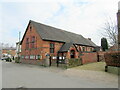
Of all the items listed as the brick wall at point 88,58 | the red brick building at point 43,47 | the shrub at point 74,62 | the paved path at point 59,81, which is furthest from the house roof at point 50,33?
the paved path at point 59,81

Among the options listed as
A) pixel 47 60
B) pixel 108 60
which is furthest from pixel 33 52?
pixel 108 60

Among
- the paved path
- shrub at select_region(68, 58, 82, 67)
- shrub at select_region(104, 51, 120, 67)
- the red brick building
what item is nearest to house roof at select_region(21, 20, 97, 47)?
the red brick building

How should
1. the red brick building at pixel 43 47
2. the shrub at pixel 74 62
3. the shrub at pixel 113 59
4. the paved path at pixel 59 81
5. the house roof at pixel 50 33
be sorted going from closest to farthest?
the paved path at pixel 59 81 → the shrub at pixel 113 59 → the shrub at pixel 74 62 → the red brick building at pixel 43 47 → the house roof at pixel 50 33

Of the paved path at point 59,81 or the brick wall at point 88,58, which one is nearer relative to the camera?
the paved path at point 59,81

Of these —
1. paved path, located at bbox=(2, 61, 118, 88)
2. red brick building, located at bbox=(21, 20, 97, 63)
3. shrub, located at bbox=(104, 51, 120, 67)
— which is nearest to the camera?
paved path, located at bbox=(2, 61, 118, 88)

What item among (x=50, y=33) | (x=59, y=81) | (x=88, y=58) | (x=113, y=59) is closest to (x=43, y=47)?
(x=50, y=33)

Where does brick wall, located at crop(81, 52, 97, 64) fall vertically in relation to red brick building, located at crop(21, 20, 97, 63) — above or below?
below

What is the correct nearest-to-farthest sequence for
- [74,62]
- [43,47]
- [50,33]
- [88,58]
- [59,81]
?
[59,81], [74,62], [43,47], [88,58], [50,33]

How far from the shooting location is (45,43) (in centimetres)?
2123

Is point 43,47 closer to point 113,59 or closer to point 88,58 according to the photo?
point 88,58

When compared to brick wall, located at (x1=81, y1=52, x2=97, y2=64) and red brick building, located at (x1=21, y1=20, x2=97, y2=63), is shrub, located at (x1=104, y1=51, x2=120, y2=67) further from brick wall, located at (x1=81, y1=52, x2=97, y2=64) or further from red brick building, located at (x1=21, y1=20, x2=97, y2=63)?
red brick building, located at (x1=21, y1=20, x2=97, y2=63)

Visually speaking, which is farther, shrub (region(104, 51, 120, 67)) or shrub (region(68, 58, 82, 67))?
shrub (region(68, 58, 82, 67))

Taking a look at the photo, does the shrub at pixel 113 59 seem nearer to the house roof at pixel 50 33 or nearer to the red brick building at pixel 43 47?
the red brick building at pixel 43 47

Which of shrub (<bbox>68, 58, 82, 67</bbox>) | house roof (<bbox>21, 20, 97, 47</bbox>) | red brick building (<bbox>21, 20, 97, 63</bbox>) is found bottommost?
shrub (<bbox>68, 58, 82, 67</bbox>)
